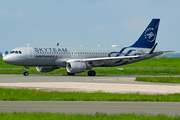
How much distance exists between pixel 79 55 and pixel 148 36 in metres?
14.3

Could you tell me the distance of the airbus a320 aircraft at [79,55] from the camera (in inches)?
1740

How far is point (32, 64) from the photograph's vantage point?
147 feet

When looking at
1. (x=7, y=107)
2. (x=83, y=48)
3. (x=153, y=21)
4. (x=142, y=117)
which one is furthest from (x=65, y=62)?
(x=142, y=117)

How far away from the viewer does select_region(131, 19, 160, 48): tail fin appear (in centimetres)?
5475

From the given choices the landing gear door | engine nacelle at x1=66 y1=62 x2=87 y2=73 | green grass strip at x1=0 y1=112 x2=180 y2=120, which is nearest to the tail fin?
engine nacelle at x1=66 y1=62 x2=87 y2=73

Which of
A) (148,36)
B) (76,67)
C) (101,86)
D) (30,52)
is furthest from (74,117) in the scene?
(148,36)

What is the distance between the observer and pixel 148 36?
55.0 meters

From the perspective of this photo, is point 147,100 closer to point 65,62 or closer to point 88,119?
point 88,119

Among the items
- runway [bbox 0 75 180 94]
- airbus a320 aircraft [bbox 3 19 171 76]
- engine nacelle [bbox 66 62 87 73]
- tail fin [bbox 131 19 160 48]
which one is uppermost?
tail fin [bbox 131 19 160 48]

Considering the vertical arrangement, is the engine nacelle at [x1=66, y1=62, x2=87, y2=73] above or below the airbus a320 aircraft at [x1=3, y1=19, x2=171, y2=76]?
below

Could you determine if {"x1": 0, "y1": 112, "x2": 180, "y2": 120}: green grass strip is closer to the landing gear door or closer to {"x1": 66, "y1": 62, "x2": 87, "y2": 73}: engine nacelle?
{"x1": 66, "y1": 62, "x2": 87, "y2": 73}: engine nacelle

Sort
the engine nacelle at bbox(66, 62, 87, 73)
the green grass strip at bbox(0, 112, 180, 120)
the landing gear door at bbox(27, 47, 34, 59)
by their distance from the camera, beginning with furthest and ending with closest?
1. the engine nacelle at bbox(66, 62, 87, 73)
2. the landing gear door at bbox(27, 47, 34, 59)
3. the green grass strip at bbox(0, 112, 180, 120)

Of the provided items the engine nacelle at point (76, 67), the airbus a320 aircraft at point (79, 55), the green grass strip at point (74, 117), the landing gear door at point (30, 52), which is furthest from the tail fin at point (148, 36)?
the green grass strip at point (74, 117)

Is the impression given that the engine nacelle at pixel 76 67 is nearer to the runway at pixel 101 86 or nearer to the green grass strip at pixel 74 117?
the runway at pixel 101 86
